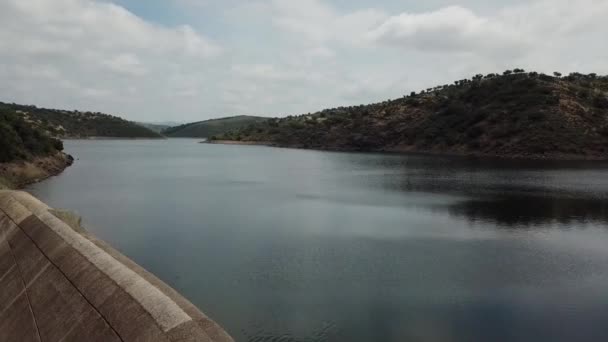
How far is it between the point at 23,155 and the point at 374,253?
141 ft

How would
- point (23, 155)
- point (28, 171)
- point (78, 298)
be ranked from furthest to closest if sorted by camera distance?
point (23, 155)
point (28, 171)
point (78, 298)

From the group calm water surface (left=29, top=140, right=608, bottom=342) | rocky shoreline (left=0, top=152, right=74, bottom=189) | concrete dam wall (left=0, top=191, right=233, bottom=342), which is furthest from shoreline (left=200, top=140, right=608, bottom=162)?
concrete dam wall (left=0, top=191, right=233, bottom=342)

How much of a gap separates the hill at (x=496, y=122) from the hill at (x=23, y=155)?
245 ft

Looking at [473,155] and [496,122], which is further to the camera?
[496,122]

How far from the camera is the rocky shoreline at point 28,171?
42.9m

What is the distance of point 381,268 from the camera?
2059 centimetres

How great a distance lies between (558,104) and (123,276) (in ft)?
328

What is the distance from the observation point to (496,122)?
97.8 meters

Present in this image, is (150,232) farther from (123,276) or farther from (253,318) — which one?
(123,276)

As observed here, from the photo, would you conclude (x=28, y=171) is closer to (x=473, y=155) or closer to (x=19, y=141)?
(x=19, y=141)

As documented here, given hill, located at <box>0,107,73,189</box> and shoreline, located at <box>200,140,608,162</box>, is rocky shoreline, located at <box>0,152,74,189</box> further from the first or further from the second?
shoreline, located at <box>200,140,608,162</box>

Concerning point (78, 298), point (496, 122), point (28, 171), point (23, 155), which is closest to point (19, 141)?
point (23, 155)

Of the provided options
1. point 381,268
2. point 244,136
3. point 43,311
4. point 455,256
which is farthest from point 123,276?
point 244,136

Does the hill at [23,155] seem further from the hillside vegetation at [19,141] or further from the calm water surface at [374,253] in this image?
the calm water surface at [374,253]
